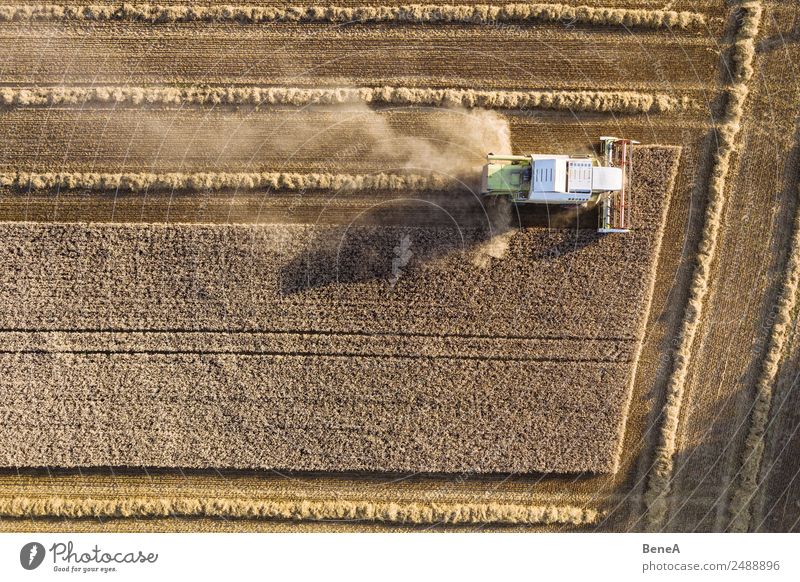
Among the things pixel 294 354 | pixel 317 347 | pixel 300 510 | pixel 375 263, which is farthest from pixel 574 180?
pixel 300 510

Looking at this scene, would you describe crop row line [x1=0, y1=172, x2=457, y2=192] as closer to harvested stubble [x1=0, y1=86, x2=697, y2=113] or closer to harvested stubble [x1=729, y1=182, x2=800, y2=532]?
harvested stubble [x1=0, y1=86, x2=697, y2=113]

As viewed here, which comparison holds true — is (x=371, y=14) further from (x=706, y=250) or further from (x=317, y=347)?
(x=706, y=250)

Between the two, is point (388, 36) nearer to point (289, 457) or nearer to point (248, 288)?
point (248, 288)

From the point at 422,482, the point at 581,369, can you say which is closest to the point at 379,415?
the point at 422,482

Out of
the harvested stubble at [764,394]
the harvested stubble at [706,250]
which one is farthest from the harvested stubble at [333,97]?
the harvested stubble at [764,394]

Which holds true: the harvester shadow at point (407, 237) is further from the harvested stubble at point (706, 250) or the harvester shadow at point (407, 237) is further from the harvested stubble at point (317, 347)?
the harvested stubble at point (706, 250)
